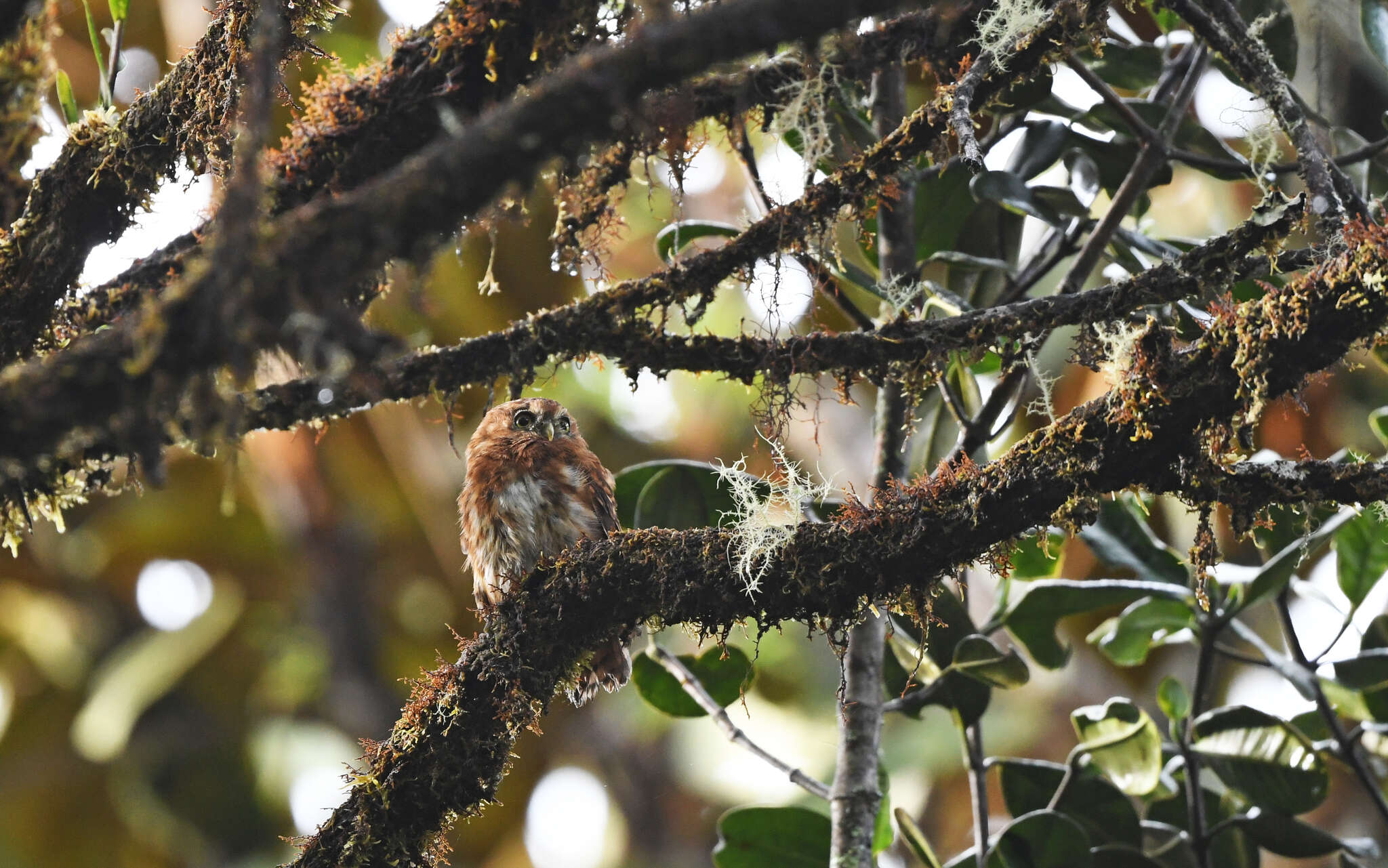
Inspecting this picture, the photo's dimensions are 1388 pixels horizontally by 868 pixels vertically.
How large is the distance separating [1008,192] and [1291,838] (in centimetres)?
169

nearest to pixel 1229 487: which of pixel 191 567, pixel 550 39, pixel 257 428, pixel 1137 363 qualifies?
pixel 1137 363

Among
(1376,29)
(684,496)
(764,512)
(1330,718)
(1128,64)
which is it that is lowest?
(764,512)

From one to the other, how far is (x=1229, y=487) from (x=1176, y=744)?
1346 millimetres

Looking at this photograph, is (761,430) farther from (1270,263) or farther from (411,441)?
(411,441)

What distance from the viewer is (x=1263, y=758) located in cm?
269

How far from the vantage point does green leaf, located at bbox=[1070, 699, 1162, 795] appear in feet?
8.70

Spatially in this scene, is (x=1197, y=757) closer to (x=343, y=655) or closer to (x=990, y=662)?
(x=990, y=662)

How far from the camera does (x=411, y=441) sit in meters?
9.20

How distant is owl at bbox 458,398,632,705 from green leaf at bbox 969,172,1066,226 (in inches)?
57.8

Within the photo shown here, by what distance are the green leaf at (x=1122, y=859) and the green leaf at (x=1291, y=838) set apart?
288 mm

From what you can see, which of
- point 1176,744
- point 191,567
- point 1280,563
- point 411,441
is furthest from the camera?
point 191,567

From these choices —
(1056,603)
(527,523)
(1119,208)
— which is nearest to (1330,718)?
(1056,603)

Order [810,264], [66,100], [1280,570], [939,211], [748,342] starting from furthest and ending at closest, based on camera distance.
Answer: [939,211] < [1280,570] < [810,264] < [66,100] < [748,342]

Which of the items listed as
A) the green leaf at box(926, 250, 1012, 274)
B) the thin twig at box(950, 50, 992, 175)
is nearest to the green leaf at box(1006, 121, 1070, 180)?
the green leaf at box(926, 250, 1012, 274)
